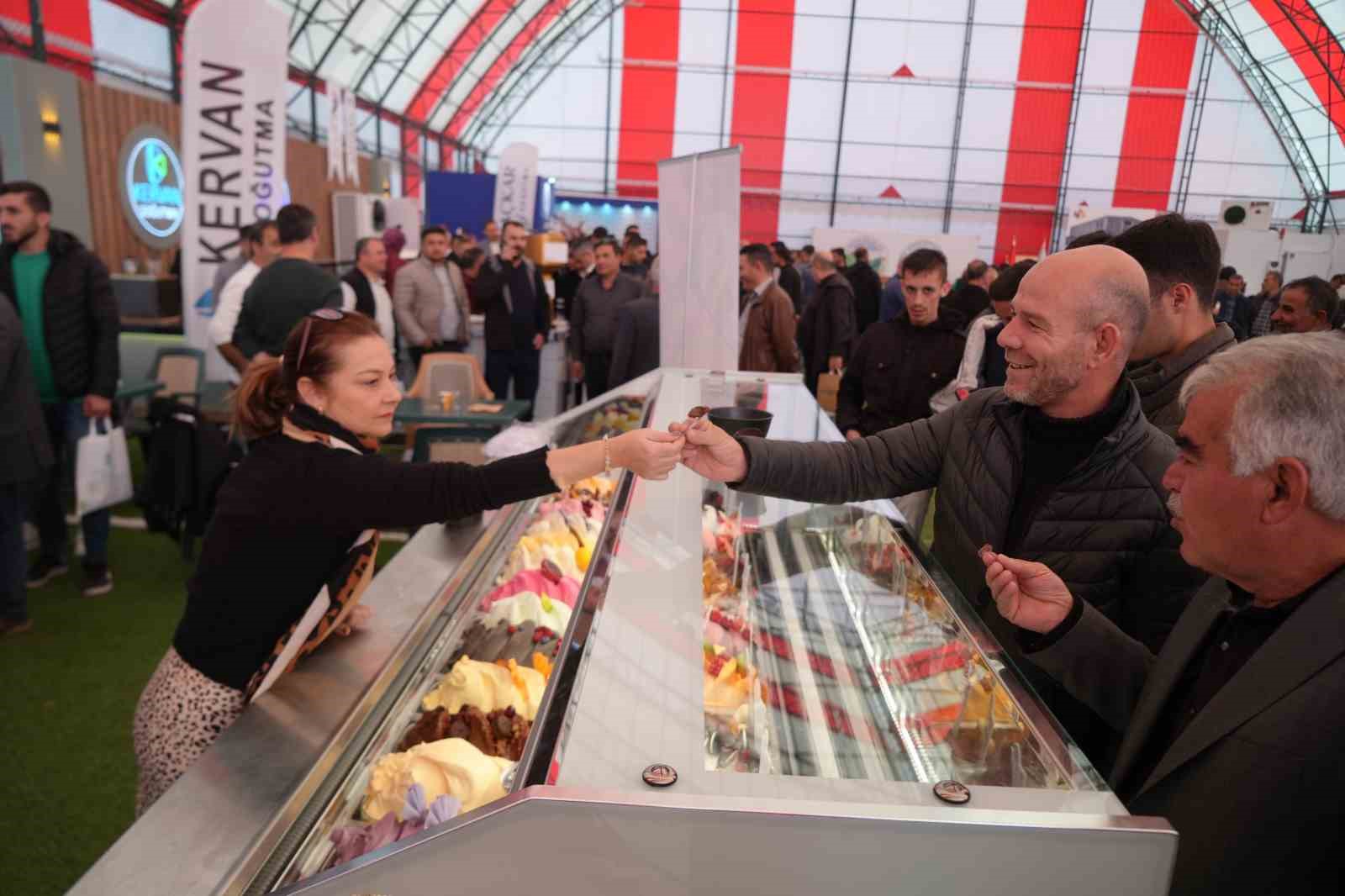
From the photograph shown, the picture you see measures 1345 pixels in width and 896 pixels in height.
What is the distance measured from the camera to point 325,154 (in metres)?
15.5

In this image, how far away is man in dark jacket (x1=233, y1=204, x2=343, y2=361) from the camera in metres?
3.86

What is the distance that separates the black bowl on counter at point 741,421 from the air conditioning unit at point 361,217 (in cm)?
1452

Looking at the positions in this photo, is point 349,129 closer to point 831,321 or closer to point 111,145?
point 111,145

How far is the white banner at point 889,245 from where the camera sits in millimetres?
16266

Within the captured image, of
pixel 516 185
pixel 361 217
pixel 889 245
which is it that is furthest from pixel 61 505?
pixel 889 245

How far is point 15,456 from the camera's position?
3094mm

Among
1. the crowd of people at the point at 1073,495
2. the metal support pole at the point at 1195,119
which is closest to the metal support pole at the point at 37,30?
the crowd of people at the point at 1073,495

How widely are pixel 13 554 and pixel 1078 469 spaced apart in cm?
382

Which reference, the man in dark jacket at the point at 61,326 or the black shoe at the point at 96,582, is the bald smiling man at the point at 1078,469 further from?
the black shoe at the point at 96,582

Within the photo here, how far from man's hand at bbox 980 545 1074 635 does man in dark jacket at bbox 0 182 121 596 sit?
3.84 metres

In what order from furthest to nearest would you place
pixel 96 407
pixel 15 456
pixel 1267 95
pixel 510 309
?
pixel 1267 95
pixel 510 309
pixel 96 407
pixel 15 456

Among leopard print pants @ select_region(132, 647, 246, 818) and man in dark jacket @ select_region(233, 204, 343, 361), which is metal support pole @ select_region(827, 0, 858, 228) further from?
leopard print pants @ select_region(132, 647, 246, 818)

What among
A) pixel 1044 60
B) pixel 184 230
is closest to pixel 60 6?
pixel 184 230

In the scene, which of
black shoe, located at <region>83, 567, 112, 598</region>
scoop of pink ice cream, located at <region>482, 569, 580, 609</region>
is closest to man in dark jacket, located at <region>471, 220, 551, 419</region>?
black shoe, located at <region>83, 567, 112, 598</region>
